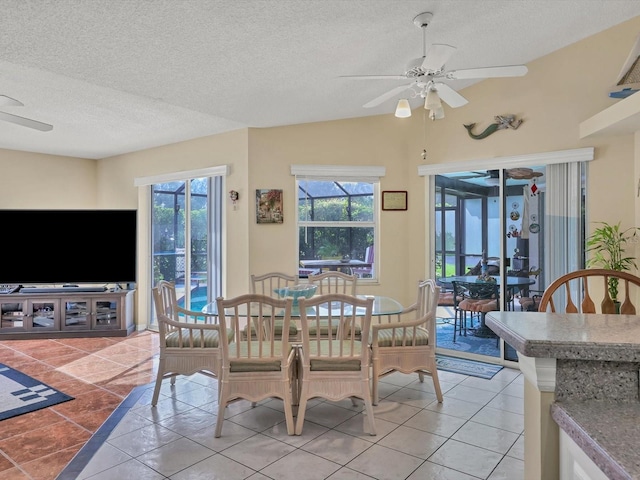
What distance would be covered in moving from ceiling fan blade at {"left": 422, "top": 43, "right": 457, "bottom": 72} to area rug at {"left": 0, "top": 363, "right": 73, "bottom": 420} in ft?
12.0

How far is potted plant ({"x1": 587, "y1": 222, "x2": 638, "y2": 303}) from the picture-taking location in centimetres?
334

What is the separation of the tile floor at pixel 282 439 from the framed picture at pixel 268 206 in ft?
6.43

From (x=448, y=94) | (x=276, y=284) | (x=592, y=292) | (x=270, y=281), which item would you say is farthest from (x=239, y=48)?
(x=592, y=292)

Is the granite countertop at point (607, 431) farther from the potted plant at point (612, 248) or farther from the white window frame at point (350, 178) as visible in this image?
the white window frame at point (350, 178)

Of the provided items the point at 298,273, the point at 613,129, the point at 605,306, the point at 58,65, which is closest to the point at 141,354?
the point at 298,273

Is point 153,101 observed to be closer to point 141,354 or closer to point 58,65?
point 58,65

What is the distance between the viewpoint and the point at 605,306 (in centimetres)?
234

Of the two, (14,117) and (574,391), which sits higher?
(14,117)

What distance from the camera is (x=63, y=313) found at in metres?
5.54

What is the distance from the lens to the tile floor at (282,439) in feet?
7.79

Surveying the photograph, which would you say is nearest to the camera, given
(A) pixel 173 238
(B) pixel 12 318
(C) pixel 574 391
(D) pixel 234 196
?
(C) pixel 574 391

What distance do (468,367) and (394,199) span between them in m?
1.96

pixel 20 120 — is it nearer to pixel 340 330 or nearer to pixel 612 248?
pixel 340 330

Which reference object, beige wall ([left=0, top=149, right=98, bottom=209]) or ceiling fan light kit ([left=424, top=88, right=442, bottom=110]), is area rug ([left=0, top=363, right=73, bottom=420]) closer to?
beige wall ([left=0, top=149, right=98, bottom=209])
